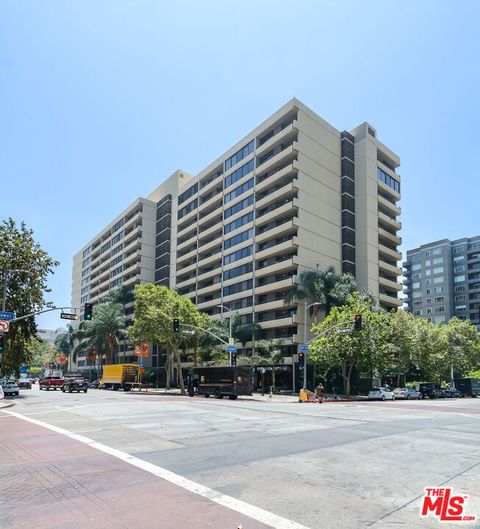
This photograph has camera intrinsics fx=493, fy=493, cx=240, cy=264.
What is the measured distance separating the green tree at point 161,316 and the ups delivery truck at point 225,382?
28.5 feet

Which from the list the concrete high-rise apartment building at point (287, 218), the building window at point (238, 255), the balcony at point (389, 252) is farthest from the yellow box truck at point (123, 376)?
the balcony at point (389, 252)

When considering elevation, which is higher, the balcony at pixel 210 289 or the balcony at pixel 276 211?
the balcony at pixel 276 211

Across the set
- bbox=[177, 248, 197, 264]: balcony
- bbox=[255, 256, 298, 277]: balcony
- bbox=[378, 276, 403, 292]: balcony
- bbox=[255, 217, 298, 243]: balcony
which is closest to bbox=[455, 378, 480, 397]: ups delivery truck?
bbox=[378, 276, 403, 292]: balcony

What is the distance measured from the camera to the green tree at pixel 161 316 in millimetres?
56875

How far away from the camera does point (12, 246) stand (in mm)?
44625

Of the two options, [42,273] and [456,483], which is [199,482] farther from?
[42,273]

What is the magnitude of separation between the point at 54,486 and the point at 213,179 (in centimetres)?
7919

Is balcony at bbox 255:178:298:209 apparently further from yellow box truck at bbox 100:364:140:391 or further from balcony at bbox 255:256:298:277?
yellow box truck at bbox 100:364:140:391

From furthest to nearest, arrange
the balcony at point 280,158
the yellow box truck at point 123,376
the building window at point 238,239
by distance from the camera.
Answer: the building window at point 238,239 < the balcony at point 280,158 < the yellow box truck at point 123,376

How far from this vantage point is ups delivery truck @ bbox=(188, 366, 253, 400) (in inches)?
1759

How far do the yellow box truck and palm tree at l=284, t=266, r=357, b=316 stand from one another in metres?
22.6

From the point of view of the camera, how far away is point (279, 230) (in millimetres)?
64750

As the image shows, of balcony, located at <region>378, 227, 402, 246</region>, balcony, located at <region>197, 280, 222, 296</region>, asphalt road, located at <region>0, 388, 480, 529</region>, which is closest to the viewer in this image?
asphalt road, located at <region>0, 388, 480, 529</region>

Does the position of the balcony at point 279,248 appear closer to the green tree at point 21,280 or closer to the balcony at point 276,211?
the balcony at point 276,211
